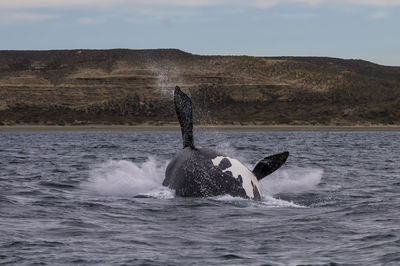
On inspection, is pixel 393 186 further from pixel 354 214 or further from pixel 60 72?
pixel 60 72

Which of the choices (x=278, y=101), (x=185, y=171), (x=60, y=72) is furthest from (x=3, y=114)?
(x=185, y=171)

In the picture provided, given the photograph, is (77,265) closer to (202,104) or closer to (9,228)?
(9,228)

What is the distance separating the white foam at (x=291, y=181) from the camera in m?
19.5

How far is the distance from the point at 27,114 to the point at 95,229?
367 feet

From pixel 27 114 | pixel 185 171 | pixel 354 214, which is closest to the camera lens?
pixel 354 214

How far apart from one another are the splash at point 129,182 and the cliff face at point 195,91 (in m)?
88.4

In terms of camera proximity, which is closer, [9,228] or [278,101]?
[9,228]

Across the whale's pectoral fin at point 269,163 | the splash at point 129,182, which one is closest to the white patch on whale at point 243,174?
the whale's pectoral fin at point 269,163

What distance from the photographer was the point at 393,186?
67.7ft

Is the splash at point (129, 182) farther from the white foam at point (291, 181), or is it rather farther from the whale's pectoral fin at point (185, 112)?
the white foam at point (291, 181)

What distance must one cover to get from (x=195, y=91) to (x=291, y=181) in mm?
110667

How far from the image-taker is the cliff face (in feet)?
390

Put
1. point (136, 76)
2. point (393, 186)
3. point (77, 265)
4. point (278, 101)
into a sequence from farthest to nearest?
point (136, 76), point (278, 101), point (393, 186), point (77, 265)

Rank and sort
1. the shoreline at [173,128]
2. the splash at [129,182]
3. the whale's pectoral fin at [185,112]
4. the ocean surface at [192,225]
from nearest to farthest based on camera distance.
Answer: the ocean surface at [192,225], the whale's pectoral fin at [185,112], the splash at [129,182], the shoreline at [173,128]
